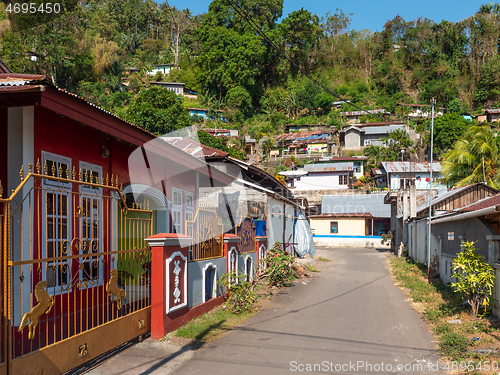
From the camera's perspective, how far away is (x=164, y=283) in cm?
671

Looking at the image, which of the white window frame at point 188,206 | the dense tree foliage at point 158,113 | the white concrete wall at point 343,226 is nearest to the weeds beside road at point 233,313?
the white window frame at point 188,206

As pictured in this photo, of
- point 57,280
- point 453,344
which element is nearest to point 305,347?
point 453,344

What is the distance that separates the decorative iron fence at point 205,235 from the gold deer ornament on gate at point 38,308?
368 cm

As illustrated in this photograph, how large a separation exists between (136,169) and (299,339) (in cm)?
449

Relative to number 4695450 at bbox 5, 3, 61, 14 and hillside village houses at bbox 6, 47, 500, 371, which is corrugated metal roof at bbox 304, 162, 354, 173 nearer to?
hillside village houses at bbox 6, 47, 500, 371

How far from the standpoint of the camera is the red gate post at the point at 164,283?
6.64 m

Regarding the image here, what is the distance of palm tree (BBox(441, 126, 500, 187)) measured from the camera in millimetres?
23219

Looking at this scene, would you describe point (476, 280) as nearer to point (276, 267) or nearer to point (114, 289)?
Result: point (276, 267)

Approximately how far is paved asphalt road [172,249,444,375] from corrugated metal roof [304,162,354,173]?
36447 mm

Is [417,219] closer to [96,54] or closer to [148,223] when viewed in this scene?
[148,223]

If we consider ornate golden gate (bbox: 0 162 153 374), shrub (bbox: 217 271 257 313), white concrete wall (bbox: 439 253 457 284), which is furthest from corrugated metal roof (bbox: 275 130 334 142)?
ornate golden gate (bbox: 0 162 153 374)

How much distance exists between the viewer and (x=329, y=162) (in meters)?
52.2

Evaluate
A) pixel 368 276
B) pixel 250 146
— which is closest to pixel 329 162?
pixel 250 146

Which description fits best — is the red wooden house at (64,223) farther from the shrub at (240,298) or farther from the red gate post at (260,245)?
the red gate post at (260,245)
